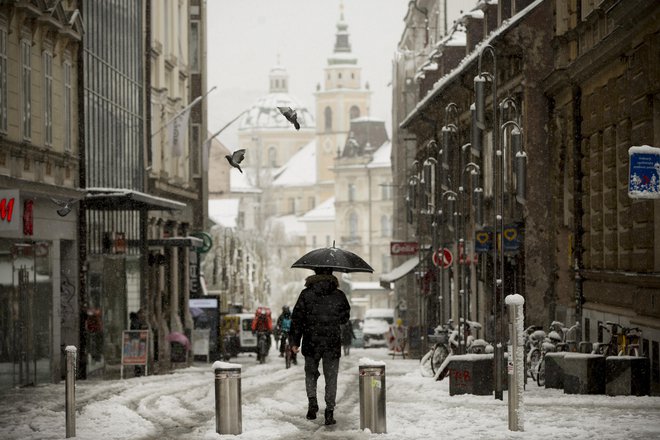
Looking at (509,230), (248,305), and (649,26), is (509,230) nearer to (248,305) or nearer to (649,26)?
(649,26)

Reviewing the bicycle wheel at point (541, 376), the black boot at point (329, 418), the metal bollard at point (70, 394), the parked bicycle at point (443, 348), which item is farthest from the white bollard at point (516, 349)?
the parked bicycle at point (443, 348)

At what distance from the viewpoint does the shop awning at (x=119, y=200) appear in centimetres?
3312

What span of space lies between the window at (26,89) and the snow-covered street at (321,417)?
609 centimetres

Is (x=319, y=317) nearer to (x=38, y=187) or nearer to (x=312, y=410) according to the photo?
(x=312, y=410)

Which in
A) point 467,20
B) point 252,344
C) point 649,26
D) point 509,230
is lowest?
point 252,344

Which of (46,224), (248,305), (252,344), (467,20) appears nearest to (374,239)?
(248,305)

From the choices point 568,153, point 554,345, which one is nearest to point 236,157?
point 554,345

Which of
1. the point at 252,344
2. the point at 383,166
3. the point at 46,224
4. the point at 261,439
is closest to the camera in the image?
the point at 261,439

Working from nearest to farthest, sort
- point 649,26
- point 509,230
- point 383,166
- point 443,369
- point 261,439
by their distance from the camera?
point 261,439, point 649,26, point 443,369, point 509,230, point 383,166

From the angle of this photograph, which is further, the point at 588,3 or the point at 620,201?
the point at 588,3

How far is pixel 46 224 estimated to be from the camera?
30.4 metres

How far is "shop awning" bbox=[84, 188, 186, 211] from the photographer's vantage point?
3312 cm

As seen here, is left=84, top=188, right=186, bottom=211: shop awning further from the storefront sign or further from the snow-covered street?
the snow-covered street

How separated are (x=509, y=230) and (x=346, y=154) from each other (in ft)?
543
